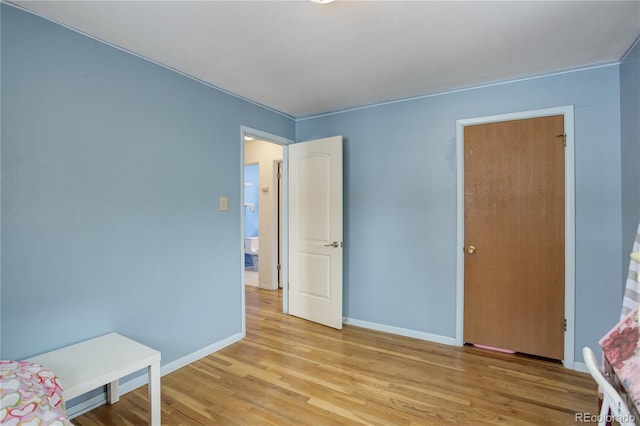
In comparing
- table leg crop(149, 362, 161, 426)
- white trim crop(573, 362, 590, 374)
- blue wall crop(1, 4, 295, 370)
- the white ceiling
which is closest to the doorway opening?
blue wall crop(1, 4, 295, 370)

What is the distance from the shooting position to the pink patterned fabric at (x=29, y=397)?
1.09 metres

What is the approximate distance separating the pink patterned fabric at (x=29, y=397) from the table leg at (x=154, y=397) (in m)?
0.47

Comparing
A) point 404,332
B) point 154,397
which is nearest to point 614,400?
point 154,397

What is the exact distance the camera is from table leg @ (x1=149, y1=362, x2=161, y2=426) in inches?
67.8

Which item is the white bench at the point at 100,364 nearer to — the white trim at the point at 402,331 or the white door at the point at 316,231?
the white door at the point at 316,231

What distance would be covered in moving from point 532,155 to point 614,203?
66 cm

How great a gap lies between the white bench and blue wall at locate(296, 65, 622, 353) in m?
2.17

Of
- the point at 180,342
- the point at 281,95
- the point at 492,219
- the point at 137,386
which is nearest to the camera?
the point at 137,386

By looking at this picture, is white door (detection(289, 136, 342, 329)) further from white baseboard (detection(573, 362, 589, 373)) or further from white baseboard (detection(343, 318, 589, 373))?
white baseboard (detection(573, 362, 589, 373))

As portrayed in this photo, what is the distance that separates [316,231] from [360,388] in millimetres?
1695

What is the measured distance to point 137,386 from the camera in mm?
2227

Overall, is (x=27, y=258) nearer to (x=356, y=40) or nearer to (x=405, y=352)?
(x=356, y=40)

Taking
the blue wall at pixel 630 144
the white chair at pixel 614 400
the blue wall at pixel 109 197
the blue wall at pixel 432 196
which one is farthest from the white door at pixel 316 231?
the white chair at pixel 614 400

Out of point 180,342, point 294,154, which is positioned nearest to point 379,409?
point 180,342
